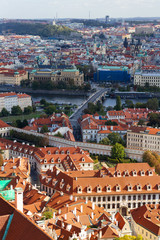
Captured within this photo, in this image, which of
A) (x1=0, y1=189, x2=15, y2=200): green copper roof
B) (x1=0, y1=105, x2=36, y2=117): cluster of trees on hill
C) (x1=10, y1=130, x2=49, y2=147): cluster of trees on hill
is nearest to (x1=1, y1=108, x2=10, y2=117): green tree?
(x1=0, y1=105, x2=36, y2=117): cluster of trees on hill

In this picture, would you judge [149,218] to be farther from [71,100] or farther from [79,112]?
[71,100]

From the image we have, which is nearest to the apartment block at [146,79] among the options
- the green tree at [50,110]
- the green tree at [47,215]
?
the green tree at [50,110]

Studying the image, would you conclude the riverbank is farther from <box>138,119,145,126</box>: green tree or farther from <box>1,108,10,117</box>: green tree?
<box>138,119,145,126</box>: green tree

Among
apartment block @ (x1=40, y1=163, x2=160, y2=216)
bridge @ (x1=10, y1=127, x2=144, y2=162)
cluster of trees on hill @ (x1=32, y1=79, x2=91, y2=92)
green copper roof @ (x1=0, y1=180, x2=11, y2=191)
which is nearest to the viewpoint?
apartment block @ (x1=40, y1=163, x2=160, y2=216)

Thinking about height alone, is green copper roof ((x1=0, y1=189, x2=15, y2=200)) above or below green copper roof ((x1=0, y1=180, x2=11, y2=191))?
above

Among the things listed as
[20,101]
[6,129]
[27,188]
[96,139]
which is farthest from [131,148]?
[20,101]

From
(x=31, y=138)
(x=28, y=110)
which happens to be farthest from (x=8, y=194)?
(x=28, y=110)

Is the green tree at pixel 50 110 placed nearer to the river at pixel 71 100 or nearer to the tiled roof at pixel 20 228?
the river at pixel 71 100

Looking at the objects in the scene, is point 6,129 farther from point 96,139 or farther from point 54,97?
point 54,97
